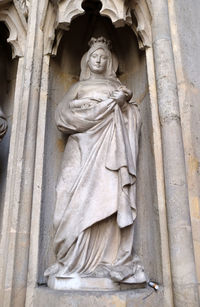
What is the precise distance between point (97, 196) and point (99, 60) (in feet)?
4.19

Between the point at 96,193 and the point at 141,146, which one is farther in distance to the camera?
the point at 141,146

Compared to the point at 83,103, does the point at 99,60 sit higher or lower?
higher

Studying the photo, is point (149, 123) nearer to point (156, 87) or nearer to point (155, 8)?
point (156, 87)

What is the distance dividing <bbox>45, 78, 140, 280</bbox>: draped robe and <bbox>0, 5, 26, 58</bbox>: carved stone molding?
0.88m

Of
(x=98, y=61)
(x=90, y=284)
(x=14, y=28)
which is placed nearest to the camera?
(x=90, y=284)

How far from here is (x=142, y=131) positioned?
2670 mm

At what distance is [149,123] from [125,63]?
0.92 metres

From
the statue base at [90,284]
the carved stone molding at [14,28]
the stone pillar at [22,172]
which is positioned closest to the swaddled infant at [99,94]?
the stone pillar at [22,172]

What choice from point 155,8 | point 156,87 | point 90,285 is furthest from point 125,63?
point 90,285

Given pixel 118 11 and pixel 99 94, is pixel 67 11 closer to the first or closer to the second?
pixel 118 11

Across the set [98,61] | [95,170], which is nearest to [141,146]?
[95,170]

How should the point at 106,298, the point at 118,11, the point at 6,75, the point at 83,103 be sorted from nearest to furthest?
the point at 106,298 < the point at 83,103 < the point at 118,11 < the point at 6,75

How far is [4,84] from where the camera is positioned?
129 inches

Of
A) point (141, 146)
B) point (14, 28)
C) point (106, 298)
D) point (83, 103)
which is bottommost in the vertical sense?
point (106, 298)
